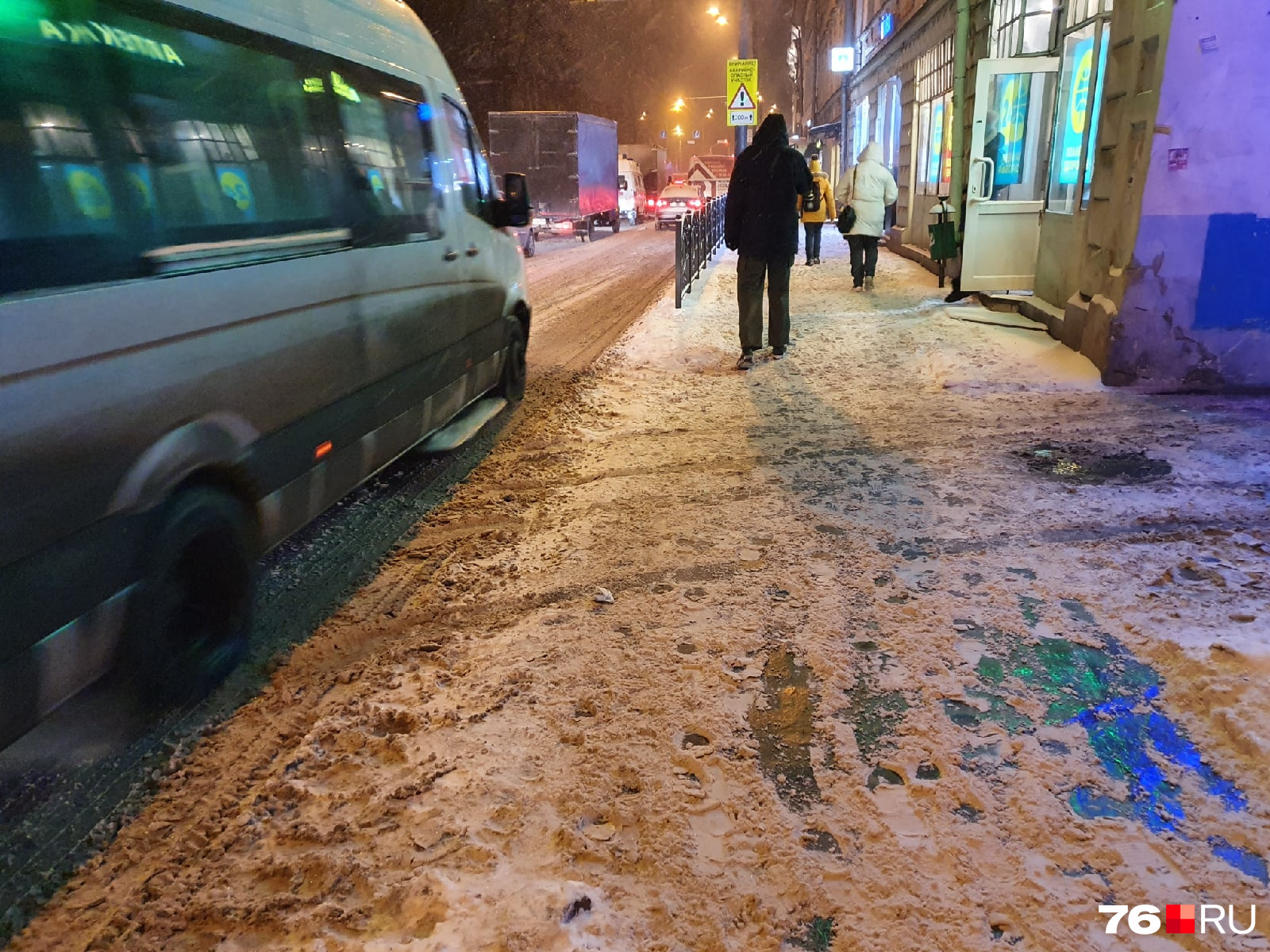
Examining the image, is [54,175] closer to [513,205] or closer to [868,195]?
[513,205]

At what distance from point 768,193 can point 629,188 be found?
28.5m

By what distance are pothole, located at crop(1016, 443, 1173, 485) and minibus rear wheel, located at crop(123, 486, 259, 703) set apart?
435cm

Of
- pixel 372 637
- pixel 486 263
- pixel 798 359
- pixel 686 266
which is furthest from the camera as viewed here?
pixel 686 266

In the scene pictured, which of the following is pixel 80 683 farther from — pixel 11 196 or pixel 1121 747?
pixel 1121 747

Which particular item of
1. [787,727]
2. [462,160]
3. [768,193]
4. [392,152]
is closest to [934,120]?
[768,193]

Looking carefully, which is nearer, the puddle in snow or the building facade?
the puddle in snow

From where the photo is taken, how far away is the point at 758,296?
8164mm

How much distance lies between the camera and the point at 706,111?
93.7 metres

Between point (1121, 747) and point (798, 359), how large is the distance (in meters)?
6.20

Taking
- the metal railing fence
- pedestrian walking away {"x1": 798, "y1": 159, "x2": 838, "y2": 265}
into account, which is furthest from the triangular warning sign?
pedestrian walking away {"x1": 798, "y1": 159, "x2": 838, "y2": 265}

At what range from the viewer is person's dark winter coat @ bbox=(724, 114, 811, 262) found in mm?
7730

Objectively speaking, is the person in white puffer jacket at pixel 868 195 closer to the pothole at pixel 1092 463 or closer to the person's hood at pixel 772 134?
the person's hood at pixel 772 134

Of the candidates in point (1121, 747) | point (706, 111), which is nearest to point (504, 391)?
point (1121, 747)

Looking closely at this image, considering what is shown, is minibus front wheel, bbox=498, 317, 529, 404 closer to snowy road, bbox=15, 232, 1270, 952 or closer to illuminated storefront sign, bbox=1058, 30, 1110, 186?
snowy road, bbox=15, 232, 1270, 952
